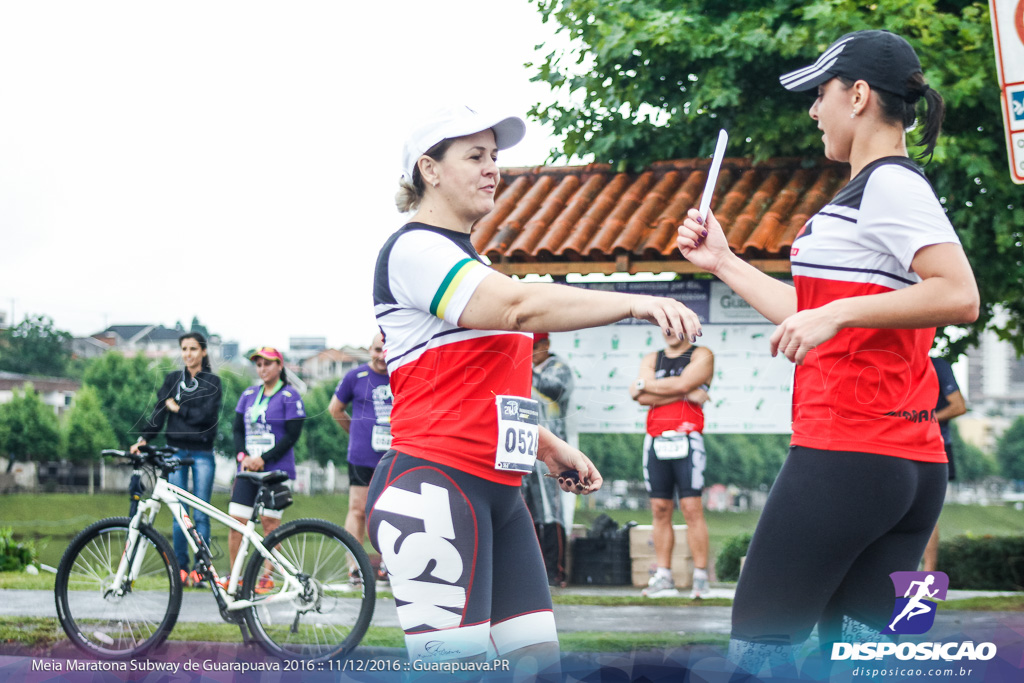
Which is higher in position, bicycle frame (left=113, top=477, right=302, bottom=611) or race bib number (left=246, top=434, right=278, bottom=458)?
race bib number (left=246, top=434, right=278, bottom=458)

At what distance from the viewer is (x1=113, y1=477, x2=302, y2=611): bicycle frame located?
396cm

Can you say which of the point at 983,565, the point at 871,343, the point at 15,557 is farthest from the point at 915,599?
the point at 15,557

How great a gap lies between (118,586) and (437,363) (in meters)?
2.61

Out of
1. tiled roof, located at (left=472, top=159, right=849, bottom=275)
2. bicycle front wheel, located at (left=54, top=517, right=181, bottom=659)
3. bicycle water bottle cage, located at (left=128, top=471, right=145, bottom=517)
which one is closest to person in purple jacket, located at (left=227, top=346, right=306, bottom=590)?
bicycle water bottle cage, located at (left=128, top=471, right=145, bottom=517)

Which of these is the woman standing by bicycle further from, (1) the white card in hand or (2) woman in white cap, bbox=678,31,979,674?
(2) woman in white cap, bbox=678,31,979,674

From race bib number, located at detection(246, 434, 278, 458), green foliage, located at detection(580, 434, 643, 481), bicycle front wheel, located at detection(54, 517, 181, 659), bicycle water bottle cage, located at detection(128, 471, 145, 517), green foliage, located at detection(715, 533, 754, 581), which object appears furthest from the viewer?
green foliage, located at detection(715, 533, 754, 581)

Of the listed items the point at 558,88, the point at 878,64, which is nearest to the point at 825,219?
the point at 878,64

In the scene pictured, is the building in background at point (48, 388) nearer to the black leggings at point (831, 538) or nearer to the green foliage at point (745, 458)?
the black leggings at point (831, 538)

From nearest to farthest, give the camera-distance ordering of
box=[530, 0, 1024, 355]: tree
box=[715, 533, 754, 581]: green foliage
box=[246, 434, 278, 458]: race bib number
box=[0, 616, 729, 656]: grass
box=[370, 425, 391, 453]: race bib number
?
box=[370, 425, 391, 453]: race bib number < box=[0, 616, 729, 656]: grass < box=[246, 434, 278, 458]: race bib number < box=[530, 0, 1024, 355]: tree < box=[715, 533, 754, 581]: green foliage

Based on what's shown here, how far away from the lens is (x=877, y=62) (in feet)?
6.38

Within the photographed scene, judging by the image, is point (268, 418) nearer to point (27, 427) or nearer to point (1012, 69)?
point (27, 427)

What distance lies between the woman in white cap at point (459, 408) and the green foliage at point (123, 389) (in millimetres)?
1282

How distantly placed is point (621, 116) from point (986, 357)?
1887 millimetres

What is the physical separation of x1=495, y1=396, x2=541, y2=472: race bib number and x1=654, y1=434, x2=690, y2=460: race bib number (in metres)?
3.15
